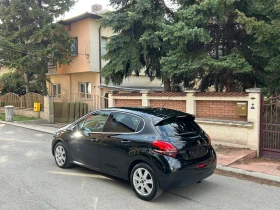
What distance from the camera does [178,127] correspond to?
475 centimetres

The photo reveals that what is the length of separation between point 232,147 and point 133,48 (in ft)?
19.2

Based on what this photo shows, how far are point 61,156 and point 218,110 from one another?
491 centimetres

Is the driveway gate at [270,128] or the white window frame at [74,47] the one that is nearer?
the driveway gate at [270,128]

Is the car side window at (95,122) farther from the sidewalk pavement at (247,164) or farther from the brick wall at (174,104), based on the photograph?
the brick wall at (174,104)

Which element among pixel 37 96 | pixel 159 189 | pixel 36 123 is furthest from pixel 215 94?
pixel 37 96

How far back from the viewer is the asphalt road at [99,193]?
166 inches

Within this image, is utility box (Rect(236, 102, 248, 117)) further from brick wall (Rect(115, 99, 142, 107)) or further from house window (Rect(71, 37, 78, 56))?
house window (Rect(71, 37, 78, 56))

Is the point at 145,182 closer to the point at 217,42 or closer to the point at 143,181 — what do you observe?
the point at 143,181

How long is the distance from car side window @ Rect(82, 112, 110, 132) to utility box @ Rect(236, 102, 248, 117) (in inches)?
163

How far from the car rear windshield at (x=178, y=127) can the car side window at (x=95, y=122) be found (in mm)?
1410

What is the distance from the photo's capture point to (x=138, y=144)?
4566 mm

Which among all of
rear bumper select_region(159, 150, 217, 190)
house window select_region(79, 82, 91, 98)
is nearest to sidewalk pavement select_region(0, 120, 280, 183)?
rear bumper select_region(159, 150, 217, 190)

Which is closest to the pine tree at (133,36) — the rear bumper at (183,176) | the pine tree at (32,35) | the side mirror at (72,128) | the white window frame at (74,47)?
the side mirror at (72,128)

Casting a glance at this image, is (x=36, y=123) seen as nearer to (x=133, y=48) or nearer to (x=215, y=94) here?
(x=133, y=48)
